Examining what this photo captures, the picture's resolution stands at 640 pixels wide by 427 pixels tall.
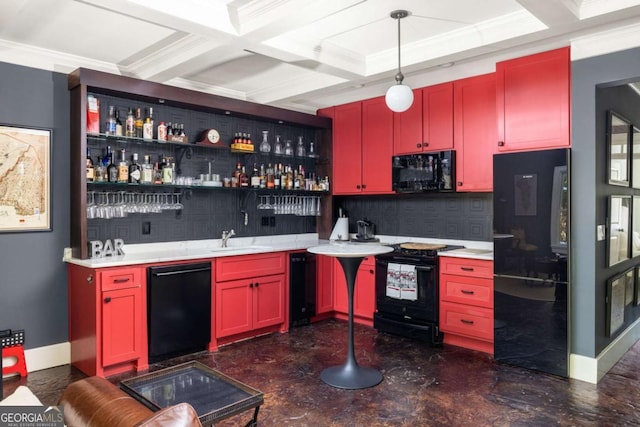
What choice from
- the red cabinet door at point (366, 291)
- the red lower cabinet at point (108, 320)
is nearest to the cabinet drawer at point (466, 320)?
the red cabinet door at point (366, 291)

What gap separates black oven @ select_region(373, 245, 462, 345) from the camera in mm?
4039

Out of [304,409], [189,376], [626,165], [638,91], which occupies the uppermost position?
[638,91]

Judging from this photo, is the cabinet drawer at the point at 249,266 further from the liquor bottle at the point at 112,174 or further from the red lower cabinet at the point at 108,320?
the liquor bottle at the point at 112,174

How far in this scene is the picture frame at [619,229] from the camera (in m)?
3.53

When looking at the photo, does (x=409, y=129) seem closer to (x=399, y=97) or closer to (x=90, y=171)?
(x=399, y=97)

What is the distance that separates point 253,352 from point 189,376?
1.62m

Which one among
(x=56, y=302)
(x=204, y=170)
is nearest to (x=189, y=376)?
(x=56, y=302)

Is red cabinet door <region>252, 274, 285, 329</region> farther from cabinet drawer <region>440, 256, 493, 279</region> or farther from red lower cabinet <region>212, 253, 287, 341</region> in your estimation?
cabinet drawer <region>440, 256, 493, 279</region>

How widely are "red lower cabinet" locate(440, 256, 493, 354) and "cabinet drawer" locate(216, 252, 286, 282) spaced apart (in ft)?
5.12

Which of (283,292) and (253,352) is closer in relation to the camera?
(253,352)

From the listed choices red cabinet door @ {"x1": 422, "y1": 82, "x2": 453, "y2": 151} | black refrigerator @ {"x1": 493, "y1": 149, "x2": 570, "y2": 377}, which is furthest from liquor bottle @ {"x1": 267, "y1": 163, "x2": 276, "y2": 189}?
black refrigerator @ {"x1": 493, "y1": 149, "x2": 570, "y2": 377}

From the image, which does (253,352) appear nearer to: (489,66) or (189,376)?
(189,376)

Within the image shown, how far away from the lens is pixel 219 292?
13.0 feet

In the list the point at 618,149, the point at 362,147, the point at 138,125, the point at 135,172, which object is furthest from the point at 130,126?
the point at 618,149
